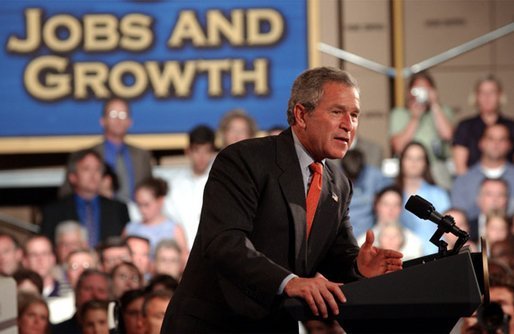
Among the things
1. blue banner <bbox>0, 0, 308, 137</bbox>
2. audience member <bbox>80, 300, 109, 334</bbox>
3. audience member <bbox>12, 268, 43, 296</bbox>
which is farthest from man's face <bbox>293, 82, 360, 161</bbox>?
blue banner <bbox>0, 0, 308, 137</bbox>

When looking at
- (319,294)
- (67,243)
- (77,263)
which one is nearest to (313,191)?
(319,294)

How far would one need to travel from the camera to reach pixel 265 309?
7.43 ft

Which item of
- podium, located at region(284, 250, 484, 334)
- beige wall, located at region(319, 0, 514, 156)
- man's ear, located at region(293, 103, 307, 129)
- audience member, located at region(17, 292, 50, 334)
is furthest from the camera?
beige wall, located at region(319, 0, 514, 156)

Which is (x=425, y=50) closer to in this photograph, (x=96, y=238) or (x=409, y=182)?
(x=409, y=182)

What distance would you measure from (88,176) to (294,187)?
4.00m

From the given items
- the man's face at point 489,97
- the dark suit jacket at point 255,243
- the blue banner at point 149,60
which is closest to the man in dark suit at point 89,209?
the blue banner at point 149,60

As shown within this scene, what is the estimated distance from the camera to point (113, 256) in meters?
5.77

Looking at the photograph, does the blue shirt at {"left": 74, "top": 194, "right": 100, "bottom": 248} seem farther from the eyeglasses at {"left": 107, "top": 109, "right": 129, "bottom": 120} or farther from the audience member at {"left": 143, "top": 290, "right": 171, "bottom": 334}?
the audience member at {"left": 143, "top": 290, "right": 171, "bottom": 334}

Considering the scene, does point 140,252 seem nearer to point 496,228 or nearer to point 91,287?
point 91,287

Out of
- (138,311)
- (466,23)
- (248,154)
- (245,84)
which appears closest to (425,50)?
(466,23)

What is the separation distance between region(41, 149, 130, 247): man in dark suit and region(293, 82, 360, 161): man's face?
12.9 feet

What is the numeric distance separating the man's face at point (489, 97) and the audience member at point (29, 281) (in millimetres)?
2786

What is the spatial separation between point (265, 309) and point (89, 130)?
4890 mm

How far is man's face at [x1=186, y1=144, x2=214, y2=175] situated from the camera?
20.3 ft
